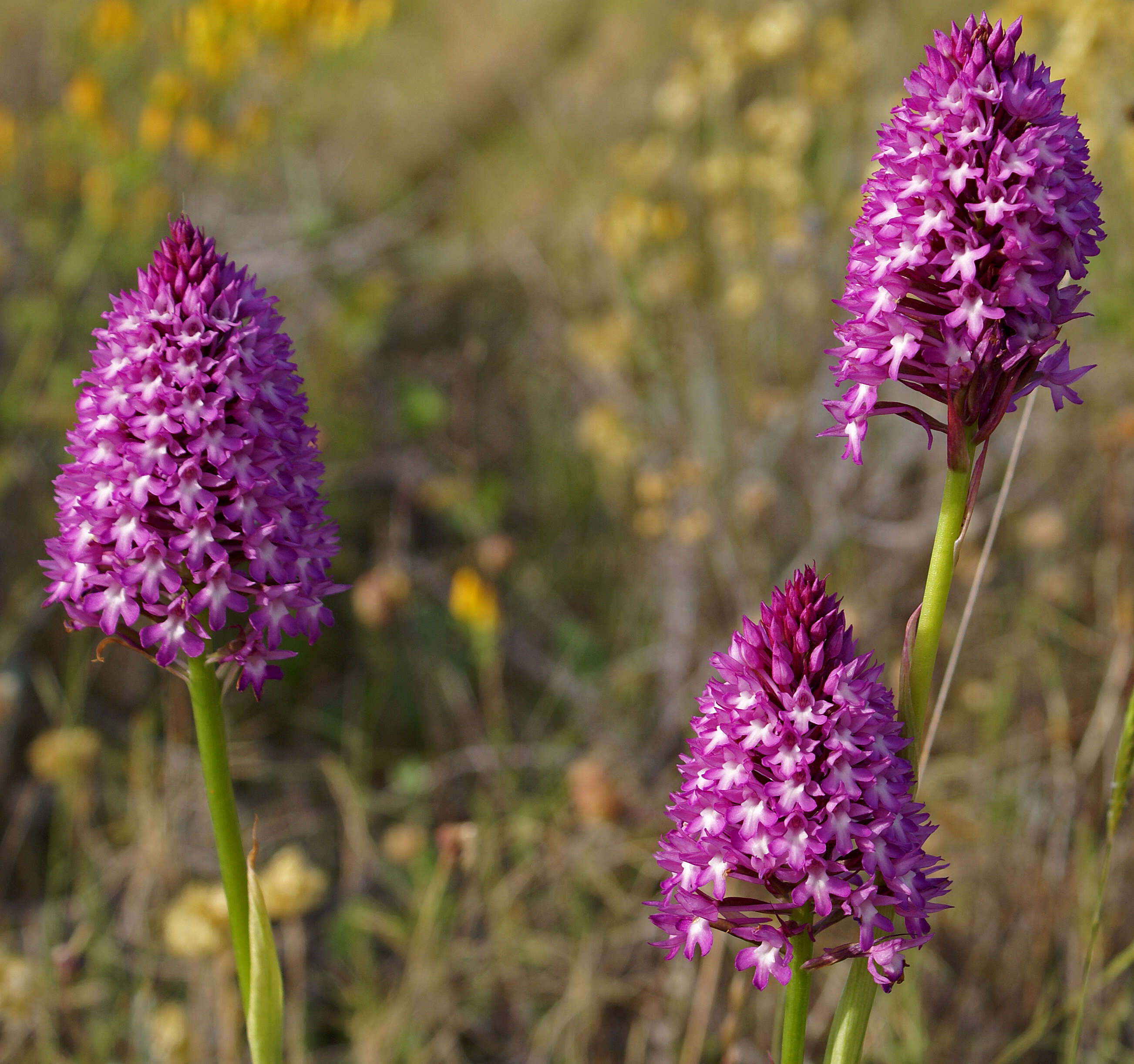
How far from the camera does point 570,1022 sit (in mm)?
3170

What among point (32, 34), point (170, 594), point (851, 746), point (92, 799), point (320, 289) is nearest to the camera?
point (851, 746)

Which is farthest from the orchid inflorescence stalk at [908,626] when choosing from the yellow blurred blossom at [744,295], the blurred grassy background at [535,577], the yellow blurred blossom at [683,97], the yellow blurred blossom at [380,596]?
the yellow blurred blossom at [683,97]

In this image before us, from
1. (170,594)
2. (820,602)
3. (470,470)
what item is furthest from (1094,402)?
(170,594)

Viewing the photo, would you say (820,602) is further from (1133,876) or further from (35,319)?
(35,319)

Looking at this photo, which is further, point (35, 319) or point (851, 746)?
point (35, 319)

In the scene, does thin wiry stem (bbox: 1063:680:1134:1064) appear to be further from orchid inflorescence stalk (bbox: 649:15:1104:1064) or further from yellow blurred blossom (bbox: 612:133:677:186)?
yellow blurred blossom (bbox: 612:133:677:186)

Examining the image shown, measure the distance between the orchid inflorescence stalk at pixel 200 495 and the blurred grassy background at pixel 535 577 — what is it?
0.91 metres

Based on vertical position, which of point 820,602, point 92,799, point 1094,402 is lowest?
point 92,799

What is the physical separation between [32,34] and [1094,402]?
8.46 meters

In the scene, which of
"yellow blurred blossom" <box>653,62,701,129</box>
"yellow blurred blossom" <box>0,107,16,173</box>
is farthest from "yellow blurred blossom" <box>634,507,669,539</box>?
A: "yellow blurred blossom" <box>0,107,16,173</box>

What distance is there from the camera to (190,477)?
1.55m

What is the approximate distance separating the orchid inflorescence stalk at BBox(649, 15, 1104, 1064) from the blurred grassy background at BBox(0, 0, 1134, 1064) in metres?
0.72

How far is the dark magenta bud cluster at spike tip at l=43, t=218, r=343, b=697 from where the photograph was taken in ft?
5.10

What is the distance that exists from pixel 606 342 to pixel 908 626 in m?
3.71
